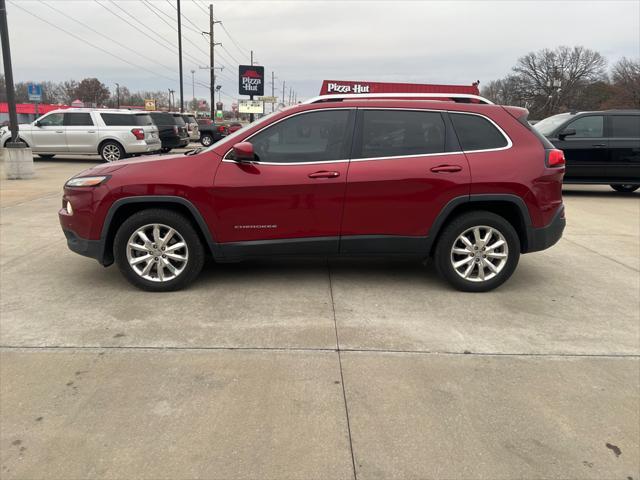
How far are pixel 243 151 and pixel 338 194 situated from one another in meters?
0.90

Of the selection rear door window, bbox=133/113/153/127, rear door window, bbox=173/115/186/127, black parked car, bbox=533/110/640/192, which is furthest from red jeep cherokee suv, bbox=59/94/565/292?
rear door window, bbox=173/115/186/127

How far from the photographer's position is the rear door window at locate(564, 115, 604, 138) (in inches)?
430

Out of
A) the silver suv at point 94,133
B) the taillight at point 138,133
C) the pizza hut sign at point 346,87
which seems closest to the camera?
the pizza hut sign at point 346,87

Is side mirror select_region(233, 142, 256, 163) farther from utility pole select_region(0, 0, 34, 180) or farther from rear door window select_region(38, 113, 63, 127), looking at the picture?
rear door window select_region(38, 113, 63, 127)

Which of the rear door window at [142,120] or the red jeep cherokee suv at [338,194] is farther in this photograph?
the rear door window at [142,120]

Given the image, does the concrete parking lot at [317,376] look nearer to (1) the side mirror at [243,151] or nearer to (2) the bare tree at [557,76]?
(1) the side mirror at [243,151]

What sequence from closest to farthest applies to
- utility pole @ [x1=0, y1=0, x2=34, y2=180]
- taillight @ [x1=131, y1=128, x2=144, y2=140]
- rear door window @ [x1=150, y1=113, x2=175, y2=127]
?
utility pole @ [x1=0, y1=0, x2=34, y2=180], taillight @ [x1=131, y1=128, x2=144, y2=140], rear door window @ [x1=150, y1=113, x2=175, y2=127]

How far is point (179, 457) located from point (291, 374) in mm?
932

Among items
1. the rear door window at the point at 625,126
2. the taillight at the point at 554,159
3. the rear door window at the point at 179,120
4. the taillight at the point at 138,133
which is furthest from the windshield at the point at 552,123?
the rear door window at the point at 179,120

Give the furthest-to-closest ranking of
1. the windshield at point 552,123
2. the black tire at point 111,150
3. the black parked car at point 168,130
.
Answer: the black parked car at point 168,130, the black tire at point 111,150, the windshield at point 552,123

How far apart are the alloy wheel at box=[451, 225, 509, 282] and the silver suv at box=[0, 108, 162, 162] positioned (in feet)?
44.1

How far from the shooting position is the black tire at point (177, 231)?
4480mm

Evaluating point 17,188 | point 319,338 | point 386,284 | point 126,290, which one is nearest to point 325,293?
point 386,284

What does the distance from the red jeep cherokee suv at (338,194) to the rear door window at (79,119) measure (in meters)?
13.0
